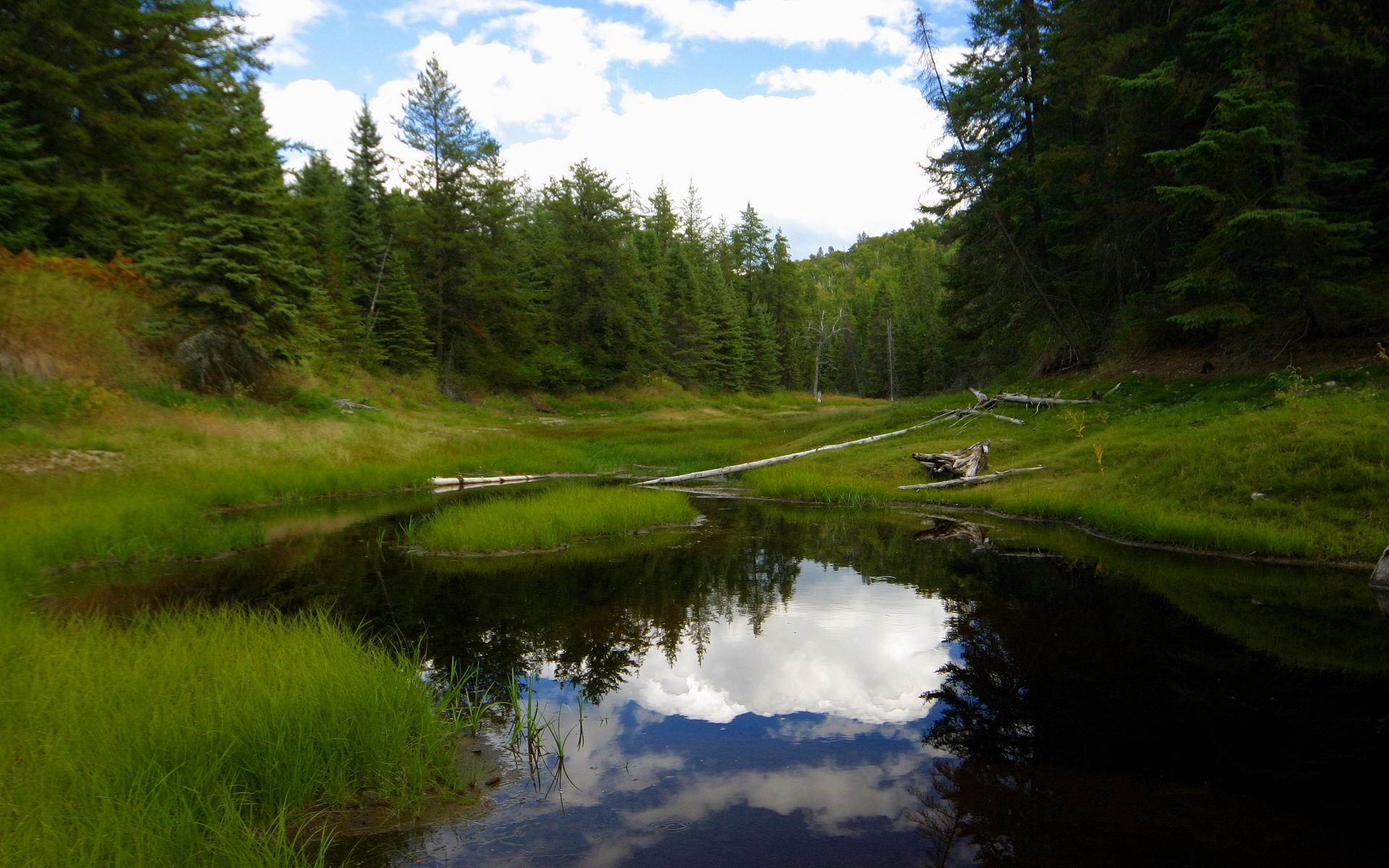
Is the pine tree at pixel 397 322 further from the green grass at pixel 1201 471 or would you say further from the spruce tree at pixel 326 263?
the green grass at pixel 1201 471

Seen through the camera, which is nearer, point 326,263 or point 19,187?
point 19,187

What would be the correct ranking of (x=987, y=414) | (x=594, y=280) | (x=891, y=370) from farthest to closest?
(x=891, y=370) < (x=594, y=280) < (x=987, y=414)

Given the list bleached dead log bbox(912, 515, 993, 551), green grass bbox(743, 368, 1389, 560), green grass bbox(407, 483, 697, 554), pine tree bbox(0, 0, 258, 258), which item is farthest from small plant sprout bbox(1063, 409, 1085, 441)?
pine tree bbox(0, 0, 258, 258)

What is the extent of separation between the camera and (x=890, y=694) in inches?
278

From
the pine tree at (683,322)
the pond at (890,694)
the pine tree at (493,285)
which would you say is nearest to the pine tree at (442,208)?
the pine tree at (493,285)

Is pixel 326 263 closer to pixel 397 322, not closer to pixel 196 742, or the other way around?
pixel 397 322

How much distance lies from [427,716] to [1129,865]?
4750mm

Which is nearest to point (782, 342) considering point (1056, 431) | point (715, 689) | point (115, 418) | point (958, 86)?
point (958, 86)

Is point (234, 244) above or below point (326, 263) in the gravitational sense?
below

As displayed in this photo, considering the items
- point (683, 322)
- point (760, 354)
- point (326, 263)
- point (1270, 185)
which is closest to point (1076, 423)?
point (1270, 185)

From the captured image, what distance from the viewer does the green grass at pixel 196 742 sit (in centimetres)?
346

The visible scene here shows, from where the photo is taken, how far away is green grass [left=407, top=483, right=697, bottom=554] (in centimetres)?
1270

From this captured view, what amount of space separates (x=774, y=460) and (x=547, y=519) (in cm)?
1199

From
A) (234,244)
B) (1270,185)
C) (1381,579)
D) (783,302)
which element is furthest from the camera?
(783,302)
